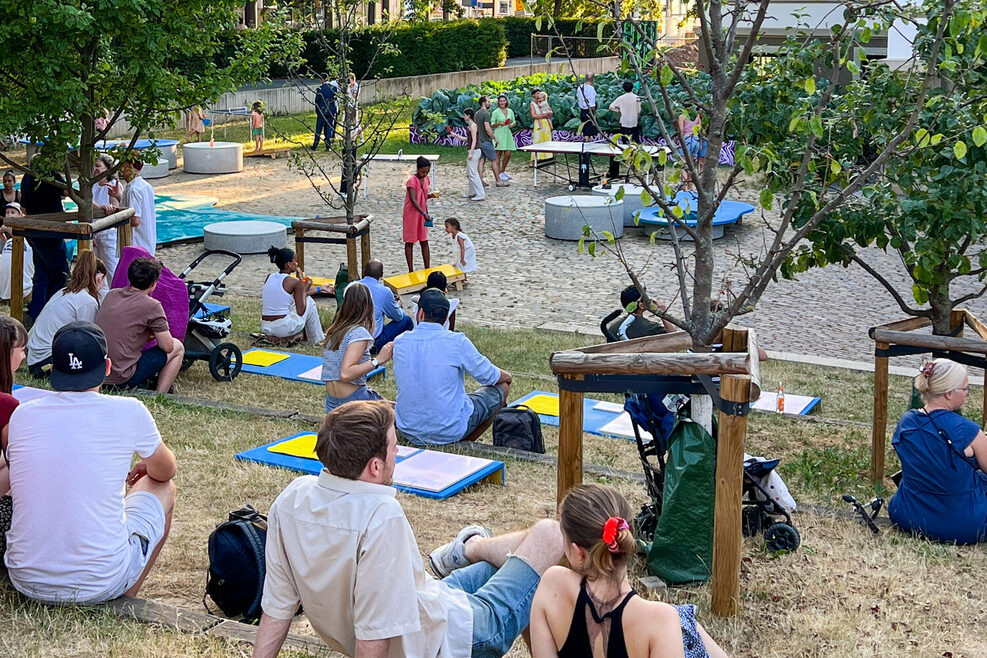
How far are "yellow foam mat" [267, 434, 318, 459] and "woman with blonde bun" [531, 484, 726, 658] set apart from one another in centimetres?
355

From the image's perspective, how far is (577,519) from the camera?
3.44 m

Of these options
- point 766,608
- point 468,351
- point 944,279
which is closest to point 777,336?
point 944,279

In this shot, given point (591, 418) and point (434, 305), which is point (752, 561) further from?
point (591, 418)

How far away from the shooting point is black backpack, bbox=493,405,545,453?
7723 millimetres

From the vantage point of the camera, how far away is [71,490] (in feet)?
14.1

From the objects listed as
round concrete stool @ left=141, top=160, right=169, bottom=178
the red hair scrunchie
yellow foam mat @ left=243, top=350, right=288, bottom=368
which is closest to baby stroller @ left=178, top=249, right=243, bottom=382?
yellow foam mat @ left=243, top=350, right=288, bottom=368

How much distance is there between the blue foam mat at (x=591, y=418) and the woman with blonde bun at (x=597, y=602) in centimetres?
481

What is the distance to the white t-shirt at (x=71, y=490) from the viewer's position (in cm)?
431

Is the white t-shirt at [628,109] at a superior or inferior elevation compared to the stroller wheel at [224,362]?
superior

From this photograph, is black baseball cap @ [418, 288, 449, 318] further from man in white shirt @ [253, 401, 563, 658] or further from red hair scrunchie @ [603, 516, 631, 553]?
red hair scrunchie @ [603, 516, 631, 553]

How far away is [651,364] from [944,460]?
1.84 meters

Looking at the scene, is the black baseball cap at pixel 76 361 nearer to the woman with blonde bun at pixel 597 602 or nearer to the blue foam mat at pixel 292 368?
the woman with blonde bun at pixel 597 602

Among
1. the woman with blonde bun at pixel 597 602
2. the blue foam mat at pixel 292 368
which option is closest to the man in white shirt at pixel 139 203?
the blue foam mat at pixel 292 368

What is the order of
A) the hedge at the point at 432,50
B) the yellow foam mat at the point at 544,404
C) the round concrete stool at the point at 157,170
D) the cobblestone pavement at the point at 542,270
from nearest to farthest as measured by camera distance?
the yellow foam mat at the point at 544,404
the cobblestone pavement at the point at 542,270
the round concrete stool at the point at 157,170
the hedge at the point at 432,50
